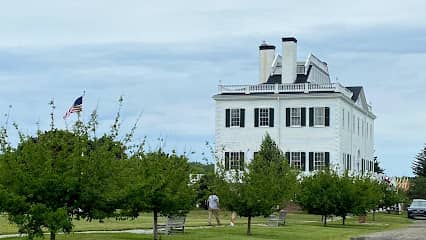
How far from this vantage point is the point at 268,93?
74.8 meters

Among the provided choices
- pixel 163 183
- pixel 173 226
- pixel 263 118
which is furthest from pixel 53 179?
pixel 263 118

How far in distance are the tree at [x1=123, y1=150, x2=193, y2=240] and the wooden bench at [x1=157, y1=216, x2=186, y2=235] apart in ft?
7.63

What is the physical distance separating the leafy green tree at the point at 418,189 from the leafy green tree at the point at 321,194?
41.5 m

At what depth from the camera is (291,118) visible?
74500 millimetres

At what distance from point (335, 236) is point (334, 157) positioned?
36.0 meters

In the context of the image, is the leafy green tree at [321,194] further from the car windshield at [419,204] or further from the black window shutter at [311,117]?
the black window shutter at [311,117]

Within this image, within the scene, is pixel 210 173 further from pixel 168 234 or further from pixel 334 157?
pixel 334 157

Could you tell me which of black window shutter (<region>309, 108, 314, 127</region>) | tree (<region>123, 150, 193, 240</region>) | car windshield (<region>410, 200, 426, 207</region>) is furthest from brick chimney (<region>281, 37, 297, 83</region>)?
tree (<region>123, 150, 193, 240</region>)

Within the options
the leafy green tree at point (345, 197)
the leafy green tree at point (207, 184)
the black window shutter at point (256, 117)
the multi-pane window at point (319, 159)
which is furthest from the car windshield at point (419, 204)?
the leafy green tree at point (207, 184)

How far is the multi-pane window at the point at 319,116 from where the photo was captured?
73812 millimetres

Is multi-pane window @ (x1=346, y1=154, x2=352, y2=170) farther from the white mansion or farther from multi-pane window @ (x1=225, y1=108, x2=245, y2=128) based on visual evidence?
multi-pane window @ (x1=225, y1=108, x2=245, y2=128)

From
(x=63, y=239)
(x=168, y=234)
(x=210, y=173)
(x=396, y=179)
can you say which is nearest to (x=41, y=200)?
(x=63, y=239)

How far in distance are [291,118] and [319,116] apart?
218cm

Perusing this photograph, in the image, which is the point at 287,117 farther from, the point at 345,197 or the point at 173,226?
the point at 173,226
